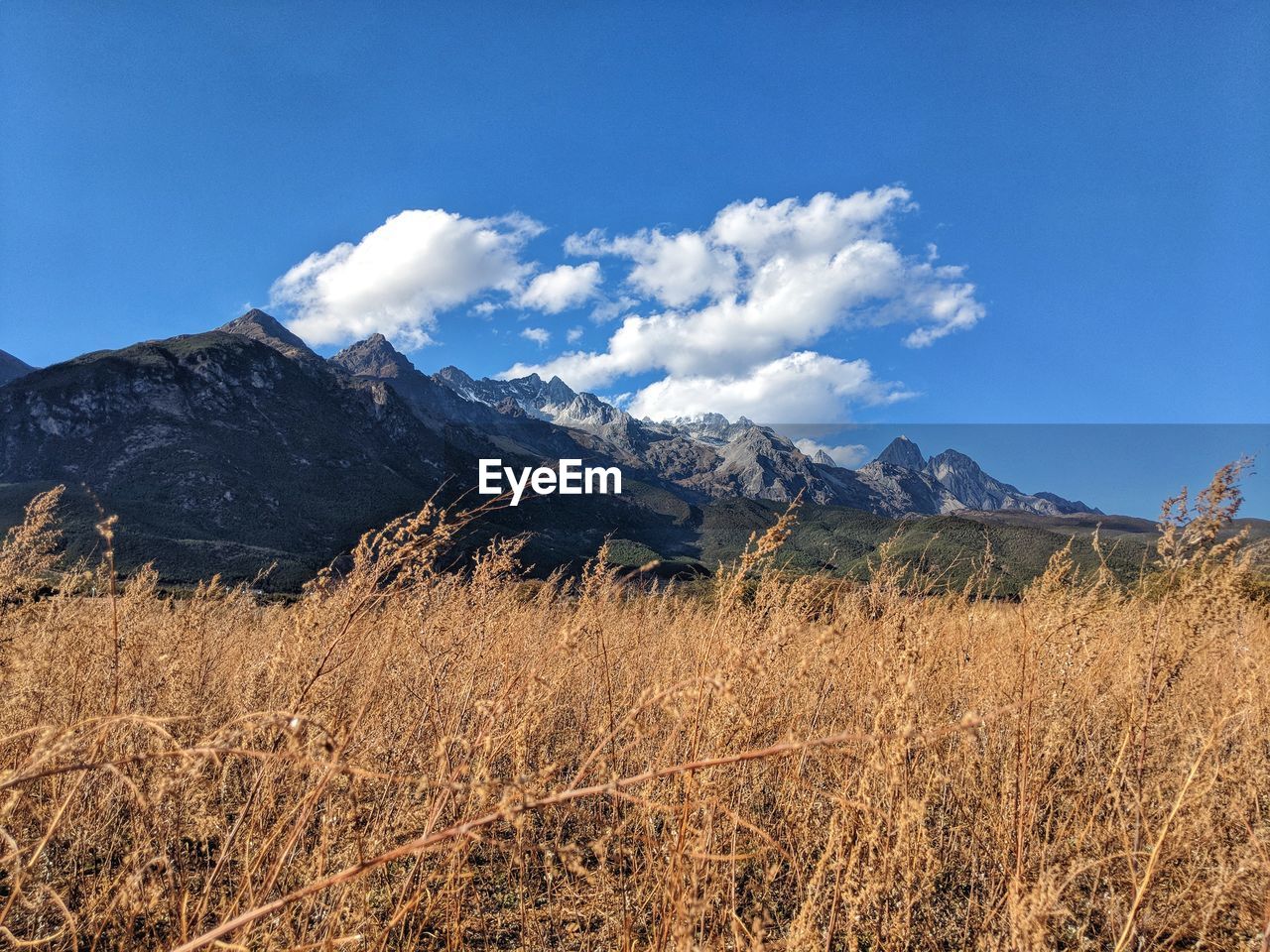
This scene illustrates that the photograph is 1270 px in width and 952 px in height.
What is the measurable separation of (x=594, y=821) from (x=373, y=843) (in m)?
1.37

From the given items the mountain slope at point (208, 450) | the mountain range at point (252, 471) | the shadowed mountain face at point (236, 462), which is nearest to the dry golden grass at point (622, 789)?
the shadowed mountain face at point (236, 462)

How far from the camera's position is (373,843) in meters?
2.10

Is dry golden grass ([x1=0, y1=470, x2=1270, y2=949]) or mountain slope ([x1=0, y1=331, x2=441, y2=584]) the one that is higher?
mountain slope ([x1=0, y1=331, x2=441, y2=584])

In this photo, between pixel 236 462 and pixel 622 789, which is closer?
pixel 622 789

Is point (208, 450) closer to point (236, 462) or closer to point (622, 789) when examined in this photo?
point (236, 462)

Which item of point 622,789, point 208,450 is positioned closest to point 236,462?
point 208,450

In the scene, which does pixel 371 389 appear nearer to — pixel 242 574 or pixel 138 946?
pixel 242 574

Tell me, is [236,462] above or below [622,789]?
above

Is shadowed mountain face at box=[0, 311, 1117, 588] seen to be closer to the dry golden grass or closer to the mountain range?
the mountain range

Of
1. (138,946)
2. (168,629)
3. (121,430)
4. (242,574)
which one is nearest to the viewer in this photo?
(138,946)

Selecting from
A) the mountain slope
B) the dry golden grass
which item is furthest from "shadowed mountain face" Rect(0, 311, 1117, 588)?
the dry golden grass

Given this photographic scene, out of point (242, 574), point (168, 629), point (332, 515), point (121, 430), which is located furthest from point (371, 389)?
point (168, 629)

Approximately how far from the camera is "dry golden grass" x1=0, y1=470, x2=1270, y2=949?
167cm

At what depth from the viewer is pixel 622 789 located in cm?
129
